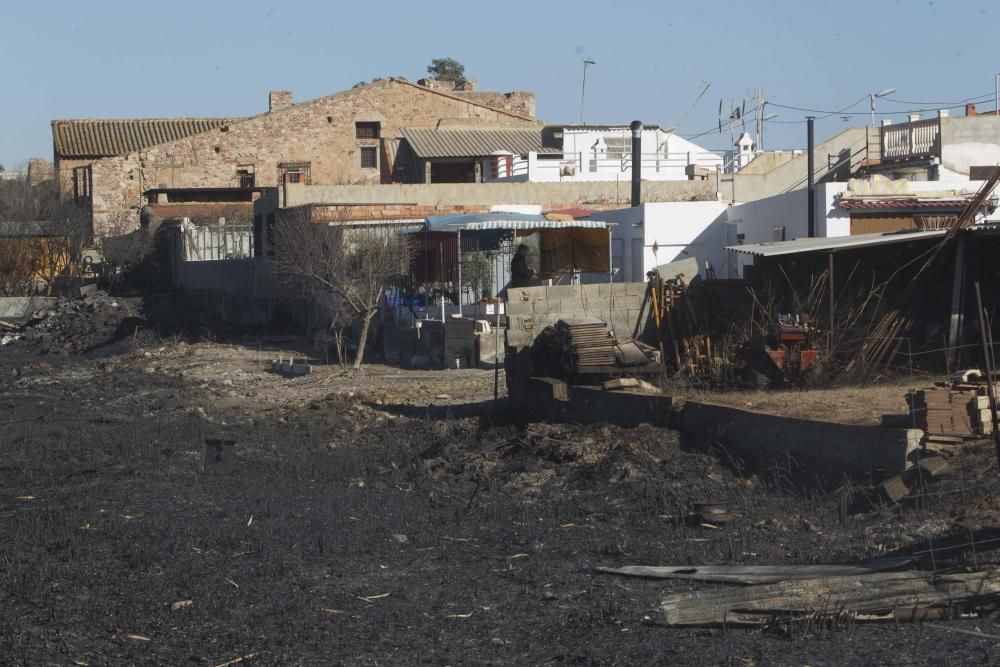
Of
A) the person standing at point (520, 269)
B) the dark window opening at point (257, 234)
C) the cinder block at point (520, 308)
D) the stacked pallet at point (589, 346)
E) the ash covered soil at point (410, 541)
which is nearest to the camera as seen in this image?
the ash covered soil at point (410, 541)

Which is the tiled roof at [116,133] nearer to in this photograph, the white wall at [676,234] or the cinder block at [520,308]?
the white wall at [676,234]

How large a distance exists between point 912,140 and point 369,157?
25708 mm

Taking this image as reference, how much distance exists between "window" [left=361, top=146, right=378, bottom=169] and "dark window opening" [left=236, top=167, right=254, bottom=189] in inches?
190

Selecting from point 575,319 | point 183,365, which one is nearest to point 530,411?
point 575,319

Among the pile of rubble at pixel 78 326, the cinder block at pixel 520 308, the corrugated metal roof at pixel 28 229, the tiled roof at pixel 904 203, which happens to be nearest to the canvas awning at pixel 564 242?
Answer: the tiled roof at pixel 904 203

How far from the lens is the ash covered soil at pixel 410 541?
6781 millimetres

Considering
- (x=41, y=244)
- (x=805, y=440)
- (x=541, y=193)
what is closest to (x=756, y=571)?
(x=805, y=440)

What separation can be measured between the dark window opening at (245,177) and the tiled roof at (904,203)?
31.7 metres

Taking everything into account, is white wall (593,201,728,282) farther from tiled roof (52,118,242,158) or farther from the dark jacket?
tiled roof (52,118,242,158)

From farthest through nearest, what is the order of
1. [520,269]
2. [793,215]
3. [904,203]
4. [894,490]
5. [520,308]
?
[793,215]
[520,269]
[904,203]
[520,308]
[894,490]

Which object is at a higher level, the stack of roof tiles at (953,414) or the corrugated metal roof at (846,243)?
the corrugated metal roof at (846,243)

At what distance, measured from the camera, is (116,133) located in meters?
57.3

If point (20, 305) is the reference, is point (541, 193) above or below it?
above

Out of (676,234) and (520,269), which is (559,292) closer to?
(520,269)
